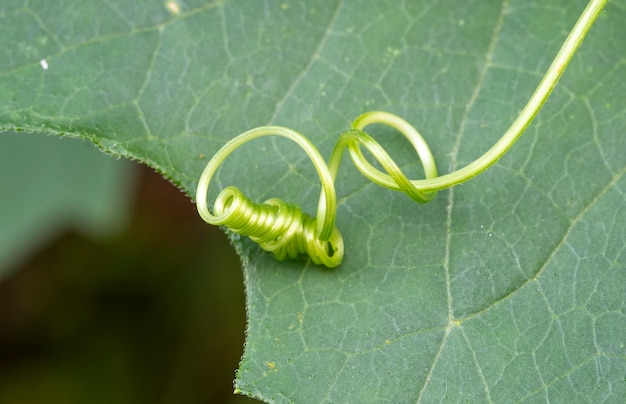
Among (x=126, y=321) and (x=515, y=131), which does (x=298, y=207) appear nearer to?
(x=515, y=131)

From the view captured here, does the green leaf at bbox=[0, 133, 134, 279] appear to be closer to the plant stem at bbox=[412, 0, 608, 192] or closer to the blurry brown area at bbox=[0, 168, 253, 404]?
the blurry brown area at bbox=[0, 168, 253, 404]

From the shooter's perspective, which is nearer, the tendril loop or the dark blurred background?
the tendril loop

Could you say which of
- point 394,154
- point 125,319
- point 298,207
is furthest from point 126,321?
point 394,154

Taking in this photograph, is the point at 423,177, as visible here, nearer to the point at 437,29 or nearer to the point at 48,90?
the point at 437,29

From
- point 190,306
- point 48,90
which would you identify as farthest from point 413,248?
point 190,306

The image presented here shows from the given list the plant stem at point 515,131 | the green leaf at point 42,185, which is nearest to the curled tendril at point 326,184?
the plant stem at point 515,131

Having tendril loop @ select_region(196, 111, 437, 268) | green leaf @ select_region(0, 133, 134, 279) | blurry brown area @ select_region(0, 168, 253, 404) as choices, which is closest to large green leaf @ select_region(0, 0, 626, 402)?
tendril loop @ select_region(196, 111, 437, 268)

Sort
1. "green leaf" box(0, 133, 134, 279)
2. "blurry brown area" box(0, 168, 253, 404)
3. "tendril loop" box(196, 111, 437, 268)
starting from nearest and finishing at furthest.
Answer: "tendril loop" box(196, 111, 437, 268) < "green leaf" box(0, 133, 134, 279) < "blurry brown area" box(0, 168, 253, 404)

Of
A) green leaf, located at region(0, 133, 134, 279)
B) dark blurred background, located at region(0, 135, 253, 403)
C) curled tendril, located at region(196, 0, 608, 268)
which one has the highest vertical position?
curled tendril, located at region(196, 0, 608, 268)
